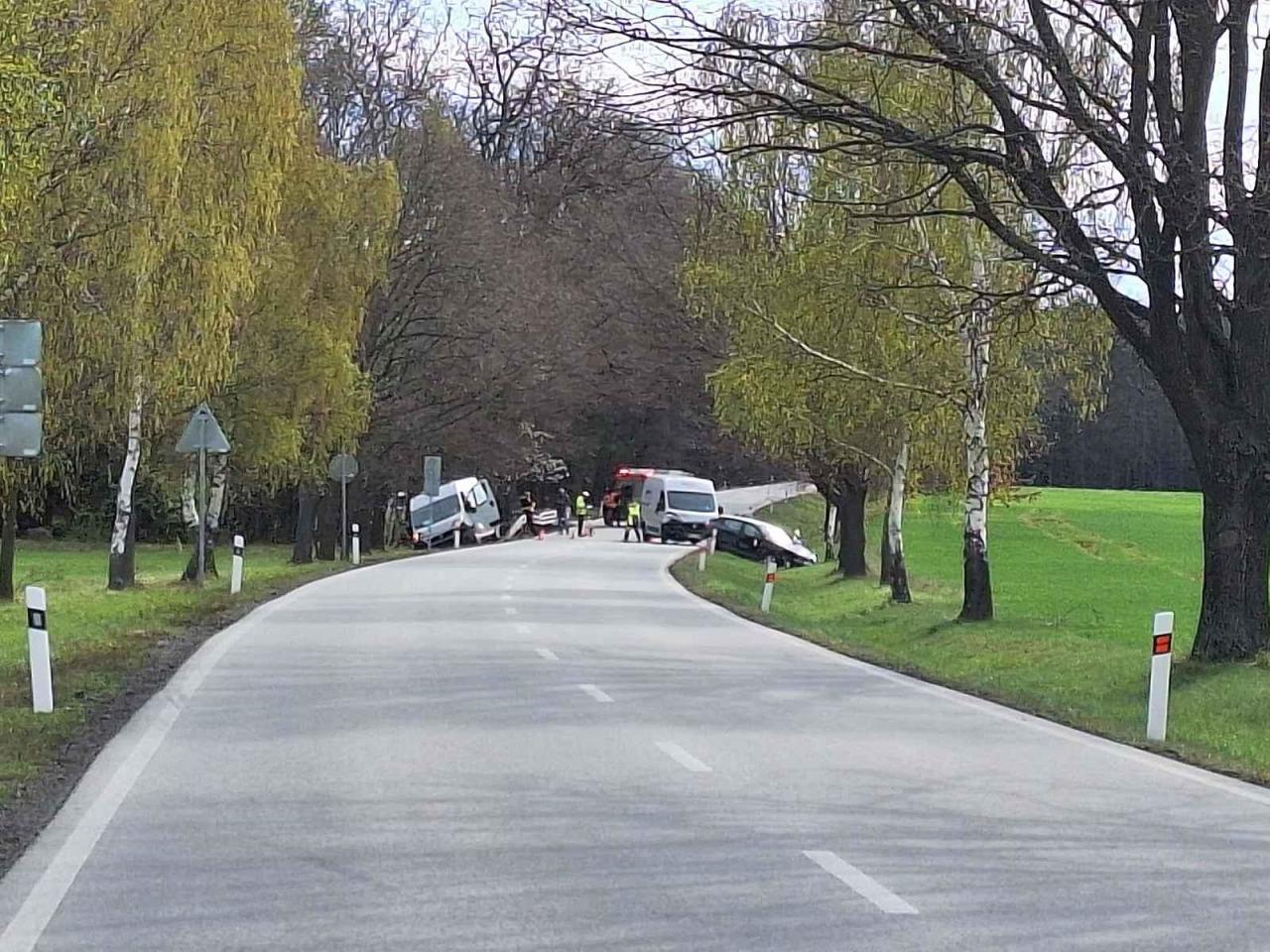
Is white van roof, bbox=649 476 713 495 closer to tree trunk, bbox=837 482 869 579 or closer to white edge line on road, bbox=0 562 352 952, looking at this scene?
tree trunk, bbox=837 482 869 579

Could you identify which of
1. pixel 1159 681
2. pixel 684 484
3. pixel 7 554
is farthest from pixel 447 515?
pixel 1159 681

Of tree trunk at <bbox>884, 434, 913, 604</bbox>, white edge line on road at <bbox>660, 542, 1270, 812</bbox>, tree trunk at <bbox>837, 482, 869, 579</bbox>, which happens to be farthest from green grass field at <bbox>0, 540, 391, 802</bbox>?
tree trunk at <bbox>837, 482, 869, 579</bbox>

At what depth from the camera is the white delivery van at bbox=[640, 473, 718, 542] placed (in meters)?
69.5

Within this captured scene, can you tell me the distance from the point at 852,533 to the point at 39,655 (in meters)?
30.3

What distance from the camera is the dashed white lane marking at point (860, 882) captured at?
803 cm

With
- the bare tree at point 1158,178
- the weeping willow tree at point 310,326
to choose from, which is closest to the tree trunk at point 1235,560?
the bare tree at point 1158,178

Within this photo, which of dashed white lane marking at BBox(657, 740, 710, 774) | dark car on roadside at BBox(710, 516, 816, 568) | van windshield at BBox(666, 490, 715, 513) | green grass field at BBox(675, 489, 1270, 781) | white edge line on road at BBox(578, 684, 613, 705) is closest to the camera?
dashed white lane marking at BBox(657, 740, 710, 774)

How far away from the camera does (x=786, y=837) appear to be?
9.67 meters

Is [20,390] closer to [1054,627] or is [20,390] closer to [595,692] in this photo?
[595,692]

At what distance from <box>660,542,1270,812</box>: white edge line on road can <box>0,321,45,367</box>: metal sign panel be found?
27.4 ft

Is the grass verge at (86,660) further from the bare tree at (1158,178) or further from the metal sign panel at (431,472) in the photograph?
the metal sign panel at (431,472)

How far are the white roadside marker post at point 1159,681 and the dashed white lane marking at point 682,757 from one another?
4.07 metres

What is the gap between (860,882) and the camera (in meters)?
8.56

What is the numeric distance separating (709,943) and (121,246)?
70.0 ft
